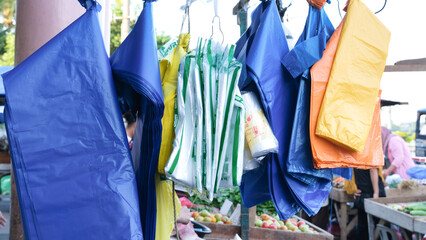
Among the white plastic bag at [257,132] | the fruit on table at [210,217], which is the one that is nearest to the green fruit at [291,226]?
the fruit on table at [210,217]

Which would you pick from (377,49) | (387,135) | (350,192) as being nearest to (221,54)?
(377,49)

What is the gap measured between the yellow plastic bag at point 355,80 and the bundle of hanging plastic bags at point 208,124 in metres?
0.34

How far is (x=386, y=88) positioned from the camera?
800cm

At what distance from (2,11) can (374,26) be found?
16.0 metres

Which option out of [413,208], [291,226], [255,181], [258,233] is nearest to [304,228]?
[291,226]

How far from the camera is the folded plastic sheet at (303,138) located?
1467mm

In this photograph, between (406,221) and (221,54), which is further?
(406,221)

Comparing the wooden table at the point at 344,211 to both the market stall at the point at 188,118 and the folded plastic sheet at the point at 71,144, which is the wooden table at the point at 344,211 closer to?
the market stall at the point at 188,118

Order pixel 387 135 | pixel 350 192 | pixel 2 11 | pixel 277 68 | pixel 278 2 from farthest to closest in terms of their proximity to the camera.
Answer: pixel 2 11 < pixel 387 135 < pixel 350 192 < pixel 278 2 < pixel 277 68

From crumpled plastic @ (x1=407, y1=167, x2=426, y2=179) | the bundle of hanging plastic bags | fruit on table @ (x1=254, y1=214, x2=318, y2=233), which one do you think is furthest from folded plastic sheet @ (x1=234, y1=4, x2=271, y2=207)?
crumpled plastic @ (x1=407, y1=167, x2=426, y2=179)

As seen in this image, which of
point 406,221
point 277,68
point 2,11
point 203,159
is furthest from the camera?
point 2,11

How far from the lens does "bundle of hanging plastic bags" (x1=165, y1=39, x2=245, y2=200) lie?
1.27 metres

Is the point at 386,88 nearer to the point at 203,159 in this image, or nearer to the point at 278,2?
the point at 278,2

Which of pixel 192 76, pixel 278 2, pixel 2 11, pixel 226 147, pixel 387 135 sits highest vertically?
pixel 2 11
